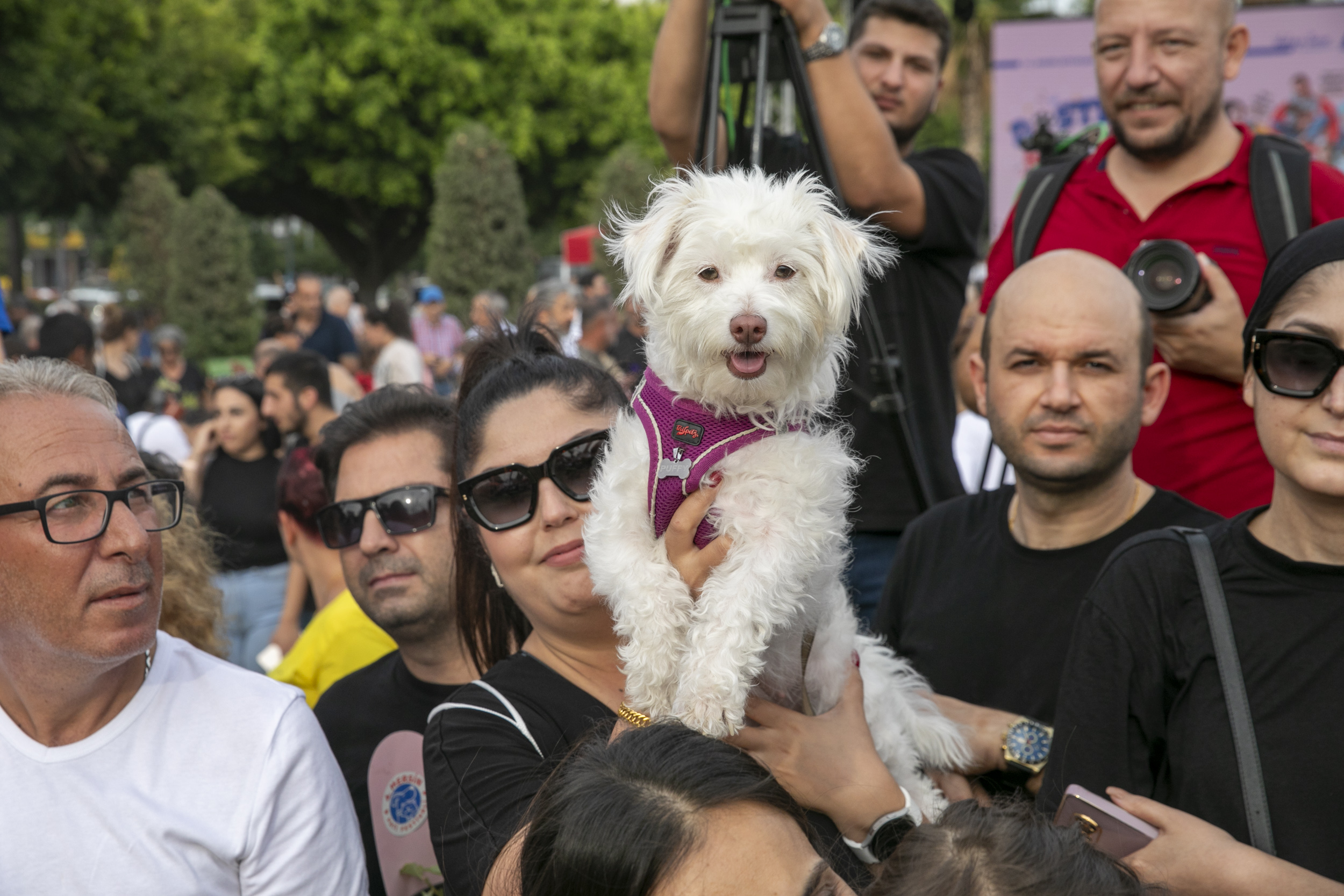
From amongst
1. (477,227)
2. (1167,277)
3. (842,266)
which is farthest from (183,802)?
(477,227)

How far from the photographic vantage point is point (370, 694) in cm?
337

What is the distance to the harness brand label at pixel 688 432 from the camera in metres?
2.28

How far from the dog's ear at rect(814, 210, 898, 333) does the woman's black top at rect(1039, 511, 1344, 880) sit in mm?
795

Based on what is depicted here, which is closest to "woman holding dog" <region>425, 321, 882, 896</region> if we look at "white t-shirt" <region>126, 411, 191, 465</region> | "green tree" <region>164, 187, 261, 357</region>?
"white t-shirt" <region>126, 411, 191, 465</region>

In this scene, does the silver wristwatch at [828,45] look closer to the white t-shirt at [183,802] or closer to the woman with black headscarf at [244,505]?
the white t-shirt at [183,802]

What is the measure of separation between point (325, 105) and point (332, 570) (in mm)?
36251

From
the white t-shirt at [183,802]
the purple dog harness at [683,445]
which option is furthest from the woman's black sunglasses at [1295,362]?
the white t-shirt at [183,802]

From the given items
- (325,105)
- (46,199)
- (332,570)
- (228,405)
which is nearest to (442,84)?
(325,105)

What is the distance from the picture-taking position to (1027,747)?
Answer: 269 centimetres

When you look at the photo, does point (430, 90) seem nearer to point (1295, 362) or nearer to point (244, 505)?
point (244, 505)

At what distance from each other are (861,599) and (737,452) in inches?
70.8

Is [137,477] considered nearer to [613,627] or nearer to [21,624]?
[21,624]

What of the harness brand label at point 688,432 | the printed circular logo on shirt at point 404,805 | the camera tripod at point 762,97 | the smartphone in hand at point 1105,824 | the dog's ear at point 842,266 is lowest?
the printed circular logo on shirt at point 404,805

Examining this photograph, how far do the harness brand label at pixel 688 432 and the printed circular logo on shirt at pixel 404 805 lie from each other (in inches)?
55.0
